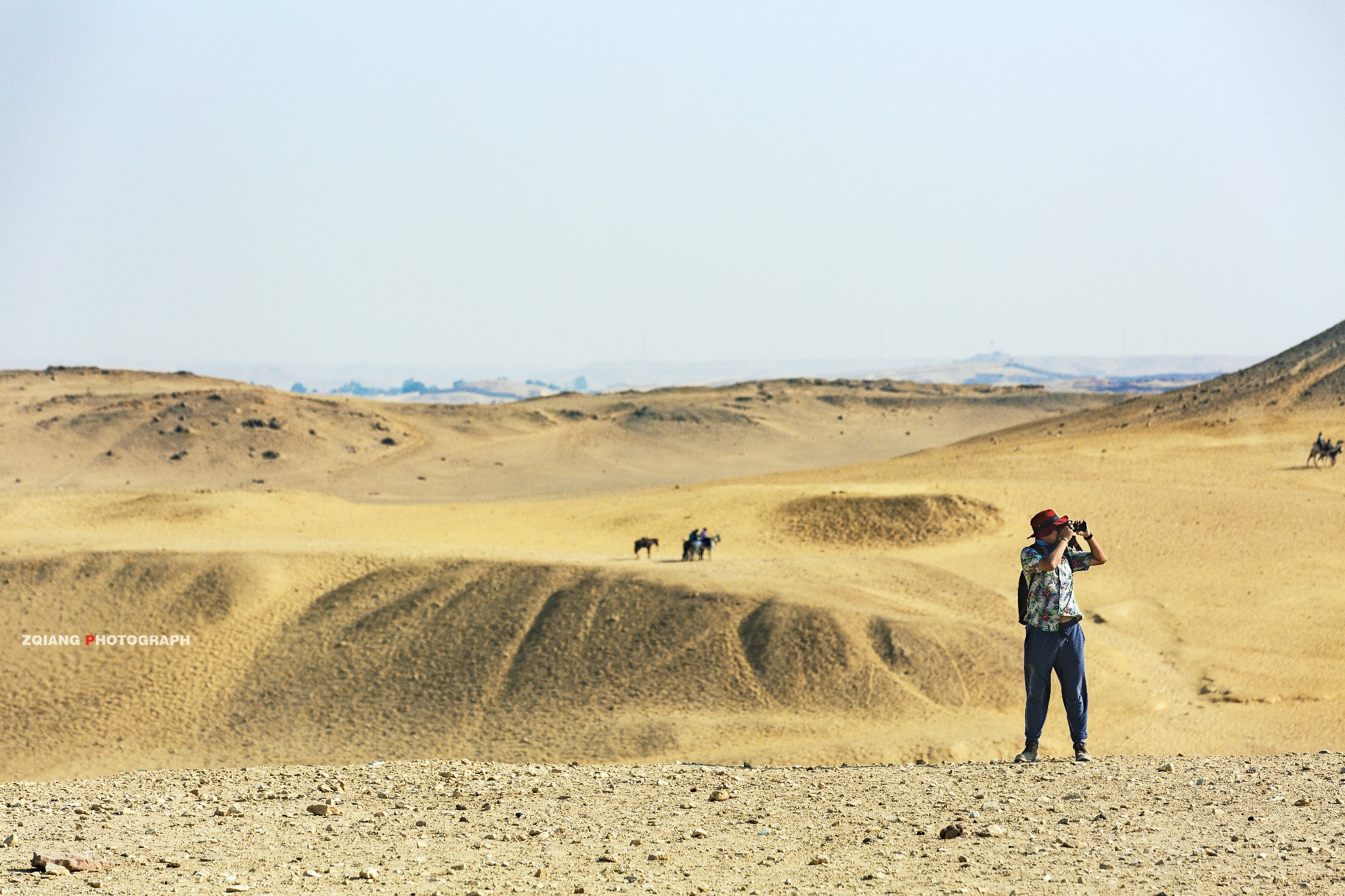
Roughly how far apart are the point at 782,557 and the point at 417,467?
127 ft

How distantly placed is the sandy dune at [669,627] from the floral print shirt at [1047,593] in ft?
25.7

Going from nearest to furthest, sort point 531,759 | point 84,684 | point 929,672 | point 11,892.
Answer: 1. point 11,892
2. point 531,759
3. point 929,672
4. point 84,684

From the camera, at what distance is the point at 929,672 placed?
21.4 m

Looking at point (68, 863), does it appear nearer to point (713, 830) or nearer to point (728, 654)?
point (713, 830)

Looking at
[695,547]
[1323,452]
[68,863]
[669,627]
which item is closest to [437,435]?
[695,547]

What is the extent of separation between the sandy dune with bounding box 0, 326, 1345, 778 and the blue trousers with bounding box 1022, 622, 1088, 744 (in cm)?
713

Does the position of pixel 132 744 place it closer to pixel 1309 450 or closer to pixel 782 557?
pixel 782 557

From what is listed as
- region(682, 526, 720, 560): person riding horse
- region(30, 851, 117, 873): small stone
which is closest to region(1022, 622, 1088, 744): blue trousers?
region(30, 851, 117, 873): small stone

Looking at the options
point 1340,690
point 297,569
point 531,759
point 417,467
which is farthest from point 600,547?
point 417,467

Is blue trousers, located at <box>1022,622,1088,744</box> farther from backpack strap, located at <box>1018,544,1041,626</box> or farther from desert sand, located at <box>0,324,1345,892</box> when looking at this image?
desert sand, located at <box>0,324,1345,892</box>

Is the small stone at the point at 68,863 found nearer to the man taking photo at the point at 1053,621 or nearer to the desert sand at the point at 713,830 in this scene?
the desert sand at the point at 713,830

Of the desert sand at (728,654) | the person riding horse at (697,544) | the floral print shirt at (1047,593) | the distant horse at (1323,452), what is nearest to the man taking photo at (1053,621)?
the floral print shirt at (1047,593)

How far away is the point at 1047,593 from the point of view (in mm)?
10617

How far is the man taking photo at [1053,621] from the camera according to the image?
10.6 m
